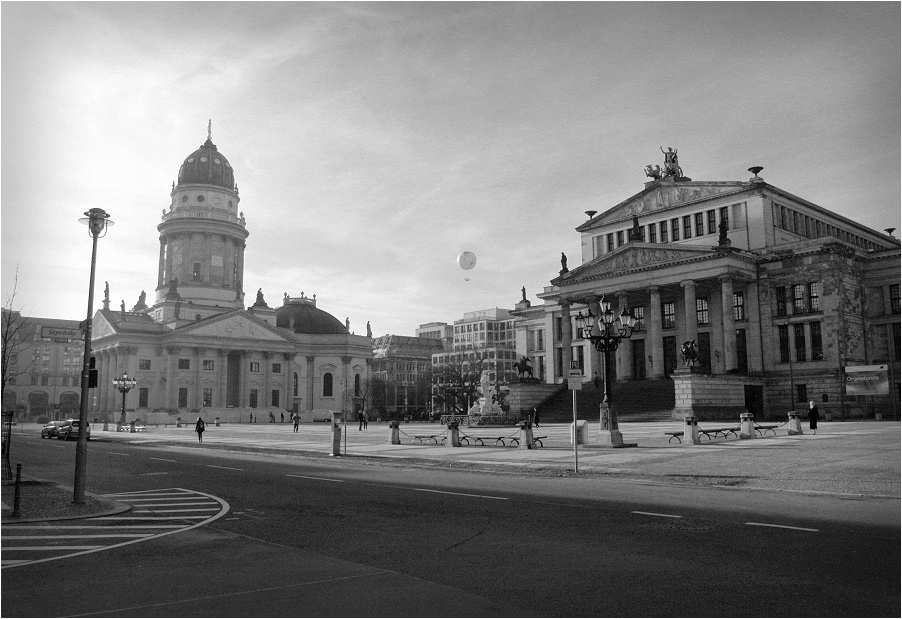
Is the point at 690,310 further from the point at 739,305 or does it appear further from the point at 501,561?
the point at 501,561

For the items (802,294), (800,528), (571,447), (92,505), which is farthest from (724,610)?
(802,294)

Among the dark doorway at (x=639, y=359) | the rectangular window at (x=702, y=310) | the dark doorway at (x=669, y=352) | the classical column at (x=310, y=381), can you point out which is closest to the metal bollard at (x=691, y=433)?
the dark doorway at (x=669, y=352)

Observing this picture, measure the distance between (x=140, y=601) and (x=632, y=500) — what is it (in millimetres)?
10026

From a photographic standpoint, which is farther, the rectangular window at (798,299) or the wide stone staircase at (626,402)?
the rectangular window at (798,299)

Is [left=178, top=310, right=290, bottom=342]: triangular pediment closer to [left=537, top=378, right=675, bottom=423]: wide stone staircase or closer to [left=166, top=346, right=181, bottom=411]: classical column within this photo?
[left=166, top=346, right=181, bottom=411]: classical column

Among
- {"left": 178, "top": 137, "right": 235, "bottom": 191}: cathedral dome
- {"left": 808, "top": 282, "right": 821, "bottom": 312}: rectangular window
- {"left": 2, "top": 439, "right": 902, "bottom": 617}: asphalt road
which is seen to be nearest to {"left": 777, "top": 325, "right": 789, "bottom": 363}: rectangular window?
{"left": 808, "top": 282, "right": 821, "bottom": 312}: rectangular window

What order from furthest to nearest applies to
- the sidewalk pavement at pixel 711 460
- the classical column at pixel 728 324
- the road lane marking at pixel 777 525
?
the classical column at pixel 728 324 < the sidewalk pavement at pixel 711 460 < the road lane marking at pixel 777 525

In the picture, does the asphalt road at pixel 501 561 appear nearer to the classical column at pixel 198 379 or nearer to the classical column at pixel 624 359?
the classical column at pixel 624 359

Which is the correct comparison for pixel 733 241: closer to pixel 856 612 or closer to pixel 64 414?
pixel 856 612

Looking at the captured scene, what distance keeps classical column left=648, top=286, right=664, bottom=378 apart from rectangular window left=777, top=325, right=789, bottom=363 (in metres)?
9.97

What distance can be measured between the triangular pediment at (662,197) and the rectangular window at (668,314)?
374 inches

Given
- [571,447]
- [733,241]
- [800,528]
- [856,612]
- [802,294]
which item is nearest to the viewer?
[856,612]

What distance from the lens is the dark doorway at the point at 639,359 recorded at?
7219 centimetres

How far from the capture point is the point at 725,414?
55.3 metres
